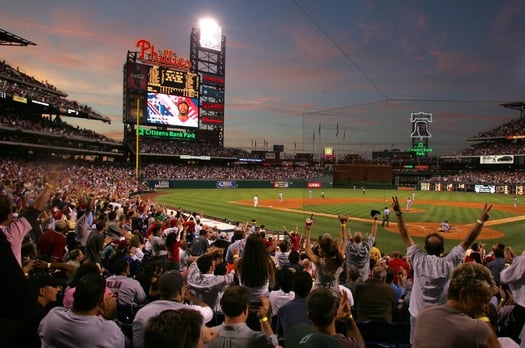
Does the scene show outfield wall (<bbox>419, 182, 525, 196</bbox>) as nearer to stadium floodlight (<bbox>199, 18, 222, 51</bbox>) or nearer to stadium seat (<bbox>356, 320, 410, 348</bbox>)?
stadium floodlight (<bbox>199, 18, 222, 51</bbox>)

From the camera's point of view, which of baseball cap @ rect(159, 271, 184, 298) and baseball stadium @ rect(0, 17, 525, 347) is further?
baseball stadium @ rect(0, 17, 525, 347)

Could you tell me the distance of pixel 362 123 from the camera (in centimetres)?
1698

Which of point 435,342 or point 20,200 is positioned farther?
point 20,200

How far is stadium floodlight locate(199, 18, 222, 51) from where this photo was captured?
7869cm

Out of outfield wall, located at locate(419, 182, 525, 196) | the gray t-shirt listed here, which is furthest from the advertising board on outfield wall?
the gray t-shirt

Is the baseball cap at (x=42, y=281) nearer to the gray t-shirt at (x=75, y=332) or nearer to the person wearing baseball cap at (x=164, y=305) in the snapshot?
the gray t-shirt at (x=75, y=332)

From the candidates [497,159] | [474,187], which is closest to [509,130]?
[497,159]

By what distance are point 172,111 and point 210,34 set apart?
2332cm

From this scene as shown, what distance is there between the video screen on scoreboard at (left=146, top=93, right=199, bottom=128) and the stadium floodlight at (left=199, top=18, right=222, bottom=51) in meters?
17.4

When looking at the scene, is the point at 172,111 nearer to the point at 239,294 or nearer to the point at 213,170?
the point at 213,170

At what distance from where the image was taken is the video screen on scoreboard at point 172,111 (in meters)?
66.1

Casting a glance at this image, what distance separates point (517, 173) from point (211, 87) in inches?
2452

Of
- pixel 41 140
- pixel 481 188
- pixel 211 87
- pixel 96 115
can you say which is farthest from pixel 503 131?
pixel 41 140

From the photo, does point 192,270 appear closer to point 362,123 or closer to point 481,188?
point 362,123
